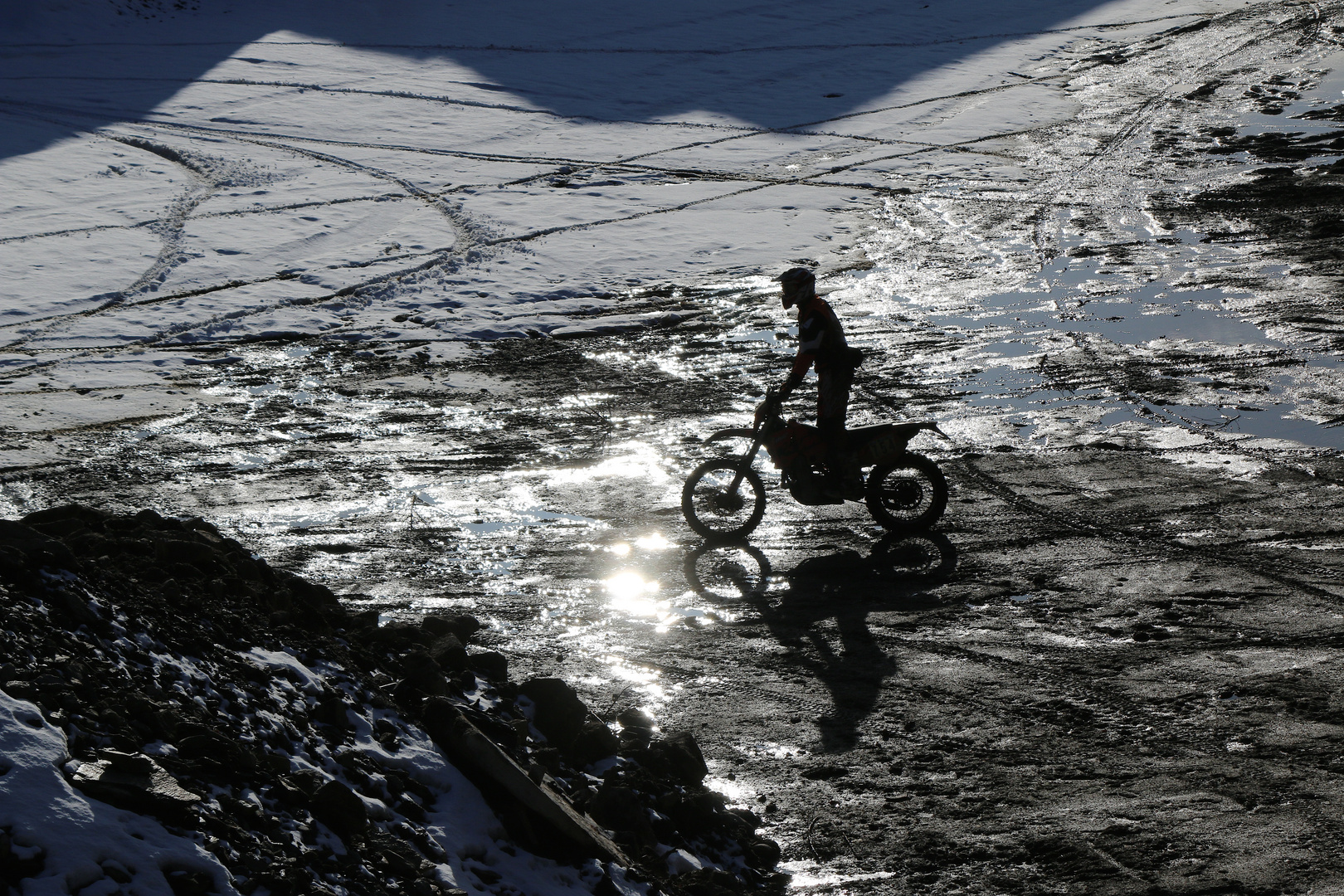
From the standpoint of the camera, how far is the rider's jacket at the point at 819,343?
26.0 ft

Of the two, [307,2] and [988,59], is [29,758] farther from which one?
[307,2]

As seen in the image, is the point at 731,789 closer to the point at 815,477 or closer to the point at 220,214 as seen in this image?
the point at 815,477

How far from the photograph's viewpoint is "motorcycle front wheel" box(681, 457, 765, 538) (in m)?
8.19

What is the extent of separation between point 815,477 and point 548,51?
74.7 ft

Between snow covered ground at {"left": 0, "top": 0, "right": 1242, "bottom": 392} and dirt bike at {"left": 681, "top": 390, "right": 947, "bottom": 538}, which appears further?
snow covered ground at {"left": 0, "top": 0, "right": 1242, "bottom": 392}

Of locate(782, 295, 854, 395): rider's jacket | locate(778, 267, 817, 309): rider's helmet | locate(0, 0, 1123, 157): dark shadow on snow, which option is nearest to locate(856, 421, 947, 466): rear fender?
locate(782, 295, 854, 395): rider's jacket

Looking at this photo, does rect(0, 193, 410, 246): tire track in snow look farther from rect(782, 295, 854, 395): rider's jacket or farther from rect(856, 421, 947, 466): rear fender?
rect(856, 421, 947, 466): rear fender

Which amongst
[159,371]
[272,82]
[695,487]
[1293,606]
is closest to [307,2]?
[272,82]

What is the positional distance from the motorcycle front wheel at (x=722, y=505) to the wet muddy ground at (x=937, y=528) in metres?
0.16

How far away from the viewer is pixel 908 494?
8.04 meters

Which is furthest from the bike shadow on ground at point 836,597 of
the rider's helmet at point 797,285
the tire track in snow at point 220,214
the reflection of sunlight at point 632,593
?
the tire track in snow at point 220,214

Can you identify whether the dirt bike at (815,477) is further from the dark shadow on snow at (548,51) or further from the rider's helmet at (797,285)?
the dark shadow on snow at (548,51)

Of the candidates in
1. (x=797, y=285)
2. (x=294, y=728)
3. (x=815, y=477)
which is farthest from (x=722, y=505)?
(x=294, y=728)

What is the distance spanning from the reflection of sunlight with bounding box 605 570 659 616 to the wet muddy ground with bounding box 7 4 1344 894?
0.11 feet
